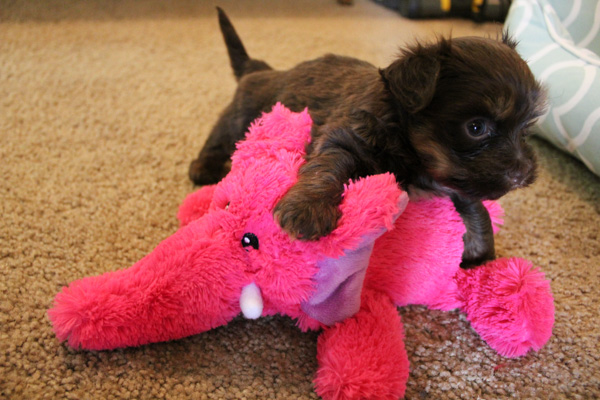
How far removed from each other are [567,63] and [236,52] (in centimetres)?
137

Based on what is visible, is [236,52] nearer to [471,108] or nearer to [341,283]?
[471,108]

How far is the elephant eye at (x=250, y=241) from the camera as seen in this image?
1021 millimetres

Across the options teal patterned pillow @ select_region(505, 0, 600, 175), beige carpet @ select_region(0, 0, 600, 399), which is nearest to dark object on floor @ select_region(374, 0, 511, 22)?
beige carpet @ select_region(0, 0, 600, 399)

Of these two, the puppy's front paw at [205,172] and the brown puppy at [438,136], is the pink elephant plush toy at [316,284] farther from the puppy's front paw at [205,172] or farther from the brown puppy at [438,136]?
the puppy's front paw at [205,172]

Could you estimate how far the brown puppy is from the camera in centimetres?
107

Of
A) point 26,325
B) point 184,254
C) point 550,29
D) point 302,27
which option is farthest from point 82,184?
point 302,27

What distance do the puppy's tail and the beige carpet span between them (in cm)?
33

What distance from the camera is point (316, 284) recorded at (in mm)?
1014

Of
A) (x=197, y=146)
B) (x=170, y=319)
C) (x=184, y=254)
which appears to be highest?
(x=184, y=254)

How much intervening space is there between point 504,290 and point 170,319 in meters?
0.81

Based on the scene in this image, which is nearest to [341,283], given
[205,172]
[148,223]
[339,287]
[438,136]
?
[339,287]

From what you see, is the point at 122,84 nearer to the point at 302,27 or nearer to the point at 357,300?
the point at 302,27

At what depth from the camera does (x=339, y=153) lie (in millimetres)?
1161

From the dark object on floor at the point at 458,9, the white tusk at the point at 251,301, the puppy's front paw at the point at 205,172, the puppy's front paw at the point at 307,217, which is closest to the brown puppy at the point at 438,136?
the puppy's front paw at the point at 307,217
